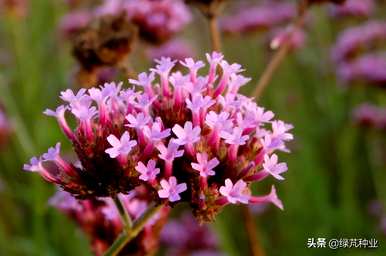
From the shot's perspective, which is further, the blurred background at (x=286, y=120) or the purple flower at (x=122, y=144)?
the blurred background at (x=286, y=120)

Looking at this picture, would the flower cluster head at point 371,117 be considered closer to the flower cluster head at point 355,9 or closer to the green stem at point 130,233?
the flower cluster head at point 355,9

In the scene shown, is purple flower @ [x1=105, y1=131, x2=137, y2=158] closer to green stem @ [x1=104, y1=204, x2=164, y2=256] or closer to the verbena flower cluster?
green stem @ [x1=104, y1=204, x2=164, y2=256]

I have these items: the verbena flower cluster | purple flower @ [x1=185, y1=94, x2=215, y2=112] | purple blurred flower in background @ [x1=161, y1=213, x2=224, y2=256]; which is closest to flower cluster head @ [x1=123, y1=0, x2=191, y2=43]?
the verbena flower cluster

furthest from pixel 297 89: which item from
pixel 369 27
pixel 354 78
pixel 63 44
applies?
pixel 63 44

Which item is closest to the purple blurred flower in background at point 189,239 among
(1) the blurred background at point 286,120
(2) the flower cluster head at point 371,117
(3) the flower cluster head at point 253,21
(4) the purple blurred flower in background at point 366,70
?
(1) the blurred background at point 286,120

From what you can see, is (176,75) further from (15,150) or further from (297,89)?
(297,89)

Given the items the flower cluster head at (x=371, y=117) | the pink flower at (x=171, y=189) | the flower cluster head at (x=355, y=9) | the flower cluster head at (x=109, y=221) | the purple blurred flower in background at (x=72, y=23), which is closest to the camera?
the pink flower at (x=171, y=189)

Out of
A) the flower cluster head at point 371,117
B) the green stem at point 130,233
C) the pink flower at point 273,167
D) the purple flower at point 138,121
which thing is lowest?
the green stem at point 130,233

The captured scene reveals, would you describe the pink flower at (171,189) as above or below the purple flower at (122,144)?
below
